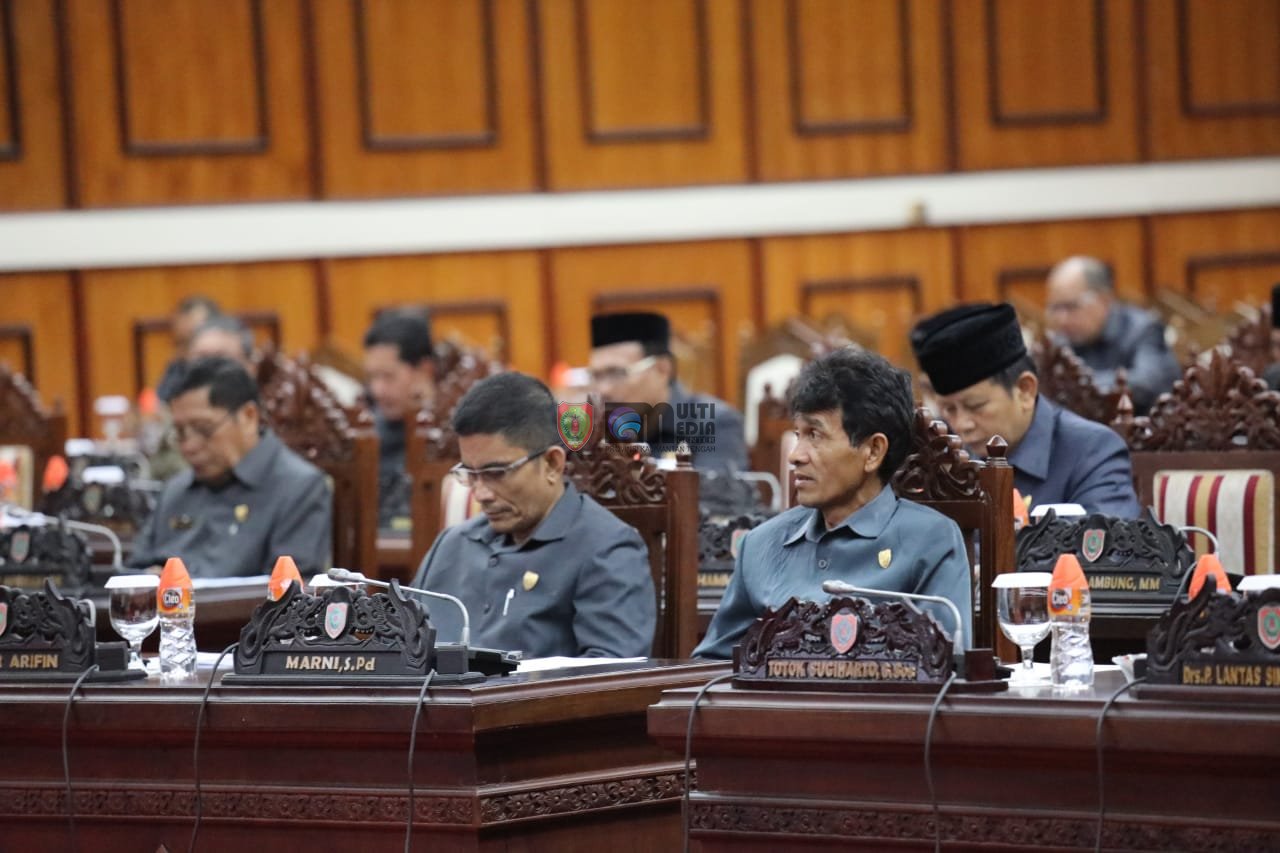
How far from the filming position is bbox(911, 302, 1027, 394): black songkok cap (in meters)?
4.29

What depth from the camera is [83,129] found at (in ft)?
29.9

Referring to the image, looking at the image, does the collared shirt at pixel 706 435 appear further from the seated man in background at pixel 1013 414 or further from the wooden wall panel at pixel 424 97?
the wooden wall panel at pixel 424 97

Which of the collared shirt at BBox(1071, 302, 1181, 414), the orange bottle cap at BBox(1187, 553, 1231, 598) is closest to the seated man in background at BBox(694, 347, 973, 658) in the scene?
the orange bottle cap at BBox(1187, 553, 1231, 598)

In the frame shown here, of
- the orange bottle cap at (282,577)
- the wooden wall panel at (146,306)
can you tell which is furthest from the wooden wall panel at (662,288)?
the orange bottle cap at (282,577)

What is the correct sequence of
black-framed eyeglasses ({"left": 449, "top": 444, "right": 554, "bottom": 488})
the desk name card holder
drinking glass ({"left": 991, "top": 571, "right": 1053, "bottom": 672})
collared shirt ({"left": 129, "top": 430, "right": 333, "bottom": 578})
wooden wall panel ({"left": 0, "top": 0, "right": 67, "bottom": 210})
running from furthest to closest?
wooden wall panel ({"left": 0, "top": 0, "right": 67, "bottom": 210}), collared shirt ({"left": 129, "top": 430, "right": 333, "bottom": 578}), black-framed eyeglasses ({"left": 449, "top": 444, "right": 554, "bottom": 488}), the desk name card holder, drinking glass ({"left": 991, "top": 571, "right": 1053, "bottom": 672})

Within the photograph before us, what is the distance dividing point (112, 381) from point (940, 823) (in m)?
7.13

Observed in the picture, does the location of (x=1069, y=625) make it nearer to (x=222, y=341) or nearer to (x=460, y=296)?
(x=222, y=341)

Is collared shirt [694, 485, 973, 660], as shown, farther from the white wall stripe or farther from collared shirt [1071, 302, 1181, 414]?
the white wall stripe

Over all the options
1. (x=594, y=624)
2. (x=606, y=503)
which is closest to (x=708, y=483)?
(x=606, y=503)

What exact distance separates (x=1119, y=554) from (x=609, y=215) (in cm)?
612

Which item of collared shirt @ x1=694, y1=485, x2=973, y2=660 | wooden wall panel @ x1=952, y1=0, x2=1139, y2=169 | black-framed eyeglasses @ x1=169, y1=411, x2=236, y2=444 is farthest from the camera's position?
wooden wall panel @ x1=952, y1=0, x2=1139, y2=169

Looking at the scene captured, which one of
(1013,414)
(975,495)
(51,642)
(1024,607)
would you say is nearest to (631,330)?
(1013,414)

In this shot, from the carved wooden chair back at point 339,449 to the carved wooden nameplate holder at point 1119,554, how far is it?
6.75 ft

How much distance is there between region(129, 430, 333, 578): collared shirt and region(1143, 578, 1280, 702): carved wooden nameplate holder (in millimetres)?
2904
